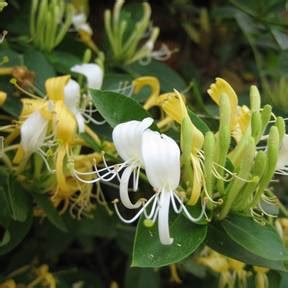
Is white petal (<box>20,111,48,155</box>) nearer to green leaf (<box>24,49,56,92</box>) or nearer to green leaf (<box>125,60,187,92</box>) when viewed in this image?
green leaf (<box>24,49,56,92</box>)

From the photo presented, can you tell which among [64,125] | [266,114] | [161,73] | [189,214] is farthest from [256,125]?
[161,73]

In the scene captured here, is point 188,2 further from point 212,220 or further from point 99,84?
point 212,220

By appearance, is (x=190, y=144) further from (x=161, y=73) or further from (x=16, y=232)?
(x=161, y=73)

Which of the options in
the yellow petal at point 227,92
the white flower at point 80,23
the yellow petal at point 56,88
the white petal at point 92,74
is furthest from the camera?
the white flower at point 80,23

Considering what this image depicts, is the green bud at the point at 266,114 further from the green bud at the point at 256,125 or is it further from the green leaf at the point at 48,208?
the green leaf at the point at 48,208

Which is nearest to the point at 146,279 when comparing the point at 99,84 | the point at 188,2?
the point at 99,84

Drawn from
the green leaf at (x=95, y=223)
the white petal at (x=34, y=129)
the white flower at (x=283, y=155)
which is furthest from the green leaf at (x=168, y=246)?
the green leaf at (x=95, y=223)
